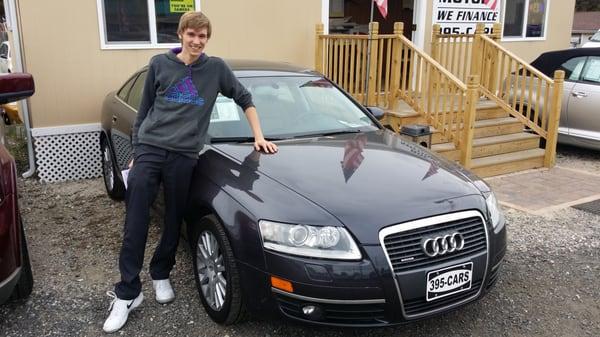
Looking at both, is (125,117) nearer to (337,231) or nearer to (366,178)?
(366,178)

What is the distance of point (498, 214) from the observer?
337cm

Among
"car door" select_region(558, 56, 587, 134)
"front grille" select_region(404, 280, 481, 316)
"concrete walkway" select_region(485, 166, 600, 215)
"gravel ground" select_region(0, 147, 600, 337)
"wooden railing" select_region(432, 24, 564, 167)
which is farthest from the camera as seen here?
"car door" select_region(558, 56, 587, 134)

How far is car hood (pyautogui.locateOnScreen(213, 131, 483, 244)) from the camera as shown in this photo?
287 cm

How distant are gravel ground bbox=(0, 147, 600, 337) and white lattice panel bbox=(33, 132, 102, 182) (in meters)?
0.92

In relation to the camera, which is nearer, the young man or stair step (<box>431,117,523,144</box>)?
the young man

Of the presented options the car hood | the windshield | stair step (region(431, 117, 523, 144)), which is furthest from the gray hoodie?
stair step (region(431, 117, 523, 144))

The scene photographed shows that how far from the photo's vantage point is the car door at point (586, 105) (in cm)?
761

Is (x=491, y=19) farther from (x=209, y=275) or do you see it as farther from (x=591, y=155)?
(x=209, y=275)

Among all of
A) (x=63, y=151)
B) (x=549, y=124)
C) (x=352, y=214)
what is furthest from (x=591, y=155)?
(x=63, y=151)

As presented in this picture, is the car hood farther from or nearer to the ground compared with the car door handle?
farther from the ground

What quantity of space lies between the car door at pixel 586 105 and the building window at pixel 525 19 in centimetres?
233

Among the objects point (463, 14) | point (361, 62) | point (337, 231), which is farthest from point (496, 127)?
point (337, 231)

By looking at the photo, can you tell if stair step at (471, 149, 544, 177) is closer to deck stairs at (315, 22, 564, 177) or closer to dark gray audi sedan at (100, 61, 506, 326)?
deck stairs at (315, 22, 564, 177)

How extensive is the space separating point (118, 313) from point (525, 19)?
9.25m
